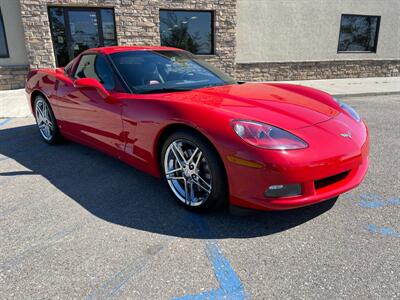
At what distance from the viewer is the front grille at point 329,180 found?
2.37 metres

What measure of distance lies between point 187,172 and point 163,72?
1.30 m

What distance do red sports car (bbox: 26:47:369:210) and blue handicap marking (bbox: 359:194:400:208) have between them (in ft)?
1.26

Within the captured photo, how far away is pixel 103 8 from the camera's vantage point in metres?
10.2

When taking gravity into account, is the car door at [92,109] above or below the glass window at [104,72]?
below

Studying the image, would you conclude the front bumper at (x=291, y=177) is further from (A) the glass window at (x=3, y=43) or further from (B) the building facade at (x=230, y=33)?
(A) the glass window at (x=3, y=43)

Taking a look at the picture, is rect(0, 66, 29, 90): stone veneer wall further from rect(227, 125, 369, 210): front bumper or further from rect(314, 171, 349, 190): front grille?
rect(314, 171, 349, 190): front grille

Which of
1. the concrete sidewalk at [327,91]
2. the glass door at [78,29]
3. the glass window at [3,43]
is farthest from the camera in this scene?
the glass door at [78,29]

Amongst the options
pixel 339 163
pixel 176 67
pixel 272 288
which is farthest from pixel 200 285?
pixel 176 67

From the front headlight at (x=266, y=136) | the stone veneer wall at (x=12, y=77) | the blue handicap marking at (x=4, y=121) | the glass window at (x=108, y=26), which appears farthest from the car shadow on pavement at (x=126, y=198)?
the glass window at (x=108, y=26)

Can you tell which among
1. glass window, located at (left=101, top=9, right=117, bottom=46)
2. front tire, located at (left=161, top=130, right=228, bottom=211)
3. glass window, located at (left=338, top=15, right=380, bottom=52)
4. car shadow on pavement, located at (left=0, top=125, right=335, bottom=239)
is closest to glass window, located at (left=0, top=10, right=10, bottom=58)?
glass window, located at (left=101, top=9, right=117, bottom=46)

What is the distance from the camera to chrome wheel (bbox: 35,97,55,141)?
4.53 meters

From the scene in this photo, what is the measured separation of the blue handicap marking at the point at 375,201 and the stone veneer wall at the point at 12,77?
34.2 ft

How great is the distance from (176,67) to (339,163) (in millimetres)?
2061

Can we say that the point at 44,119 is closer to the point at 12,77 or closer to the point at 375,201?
the point at 375,201
